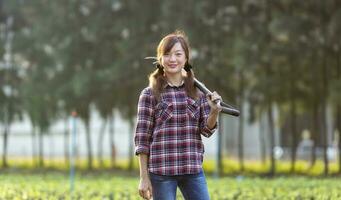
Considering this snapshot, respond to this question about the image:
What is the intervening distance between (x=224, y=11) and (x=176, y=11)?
77.0 inches

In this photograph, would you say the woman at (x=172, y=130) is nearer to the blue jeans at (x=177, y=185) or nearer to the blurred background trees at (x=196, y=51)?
the blue jeans at (x=177, y=185)

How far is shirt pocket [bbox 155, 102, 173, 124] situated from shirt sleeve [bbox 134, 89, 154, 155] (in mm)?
42

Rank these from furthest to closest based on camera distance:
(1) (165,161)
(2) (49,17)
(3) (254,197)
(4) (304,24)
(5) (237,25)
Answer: (2) (49,17) < (5) (237,25) < (4) (304,24) < (3) (254,197) < (1) (165,161)

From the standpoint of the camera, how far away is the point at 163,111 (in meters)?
5.38

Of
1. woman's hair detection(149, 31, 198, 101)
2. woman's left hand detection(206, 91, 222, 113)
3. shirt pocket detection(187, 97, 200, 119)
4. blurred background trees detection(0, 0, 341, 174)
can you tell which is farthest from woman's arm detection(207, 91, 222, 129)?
blurred background trees detection(0, 0, 341, 174)

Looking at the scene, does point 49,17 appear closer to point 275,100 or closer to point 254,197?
point 275,100

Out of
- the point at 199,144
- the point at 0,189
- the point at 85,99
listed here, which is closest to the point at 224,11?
the point at 85,99

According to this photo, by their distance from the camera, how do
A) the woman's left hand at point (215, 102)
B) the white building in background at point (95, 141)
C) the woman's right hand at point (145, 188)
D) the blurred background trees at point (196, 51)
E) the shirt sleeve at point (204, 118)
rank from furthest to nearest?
the white building in background at point (95, 141) → the blurred background trees at point (196, 51) → the shirt sleeve at point (204, 118) → the woman's right hand at point (145, 188) → the woman's left hand at point (215, 102)

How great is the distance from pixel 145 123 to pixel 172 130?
0.19m

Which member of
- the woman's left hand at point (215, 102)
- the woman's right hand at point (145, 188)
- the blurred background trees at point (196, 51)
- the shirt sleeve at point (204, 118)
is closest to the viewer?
the woman's left hand at point (215, 102)

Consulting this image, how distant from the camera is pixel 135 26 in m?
Result: 28.9

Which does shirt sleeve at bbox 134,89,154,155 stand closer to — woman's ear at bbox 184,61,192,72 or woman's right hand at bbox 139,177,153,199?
woman's right hand at bbox 139,177,153,199

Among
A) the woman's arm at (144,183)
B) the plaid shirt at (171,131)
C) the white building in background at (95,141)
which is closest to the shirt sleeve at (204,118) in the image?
the plaid shirt at (171,131)

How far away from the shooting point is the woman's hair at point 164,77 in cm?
538
